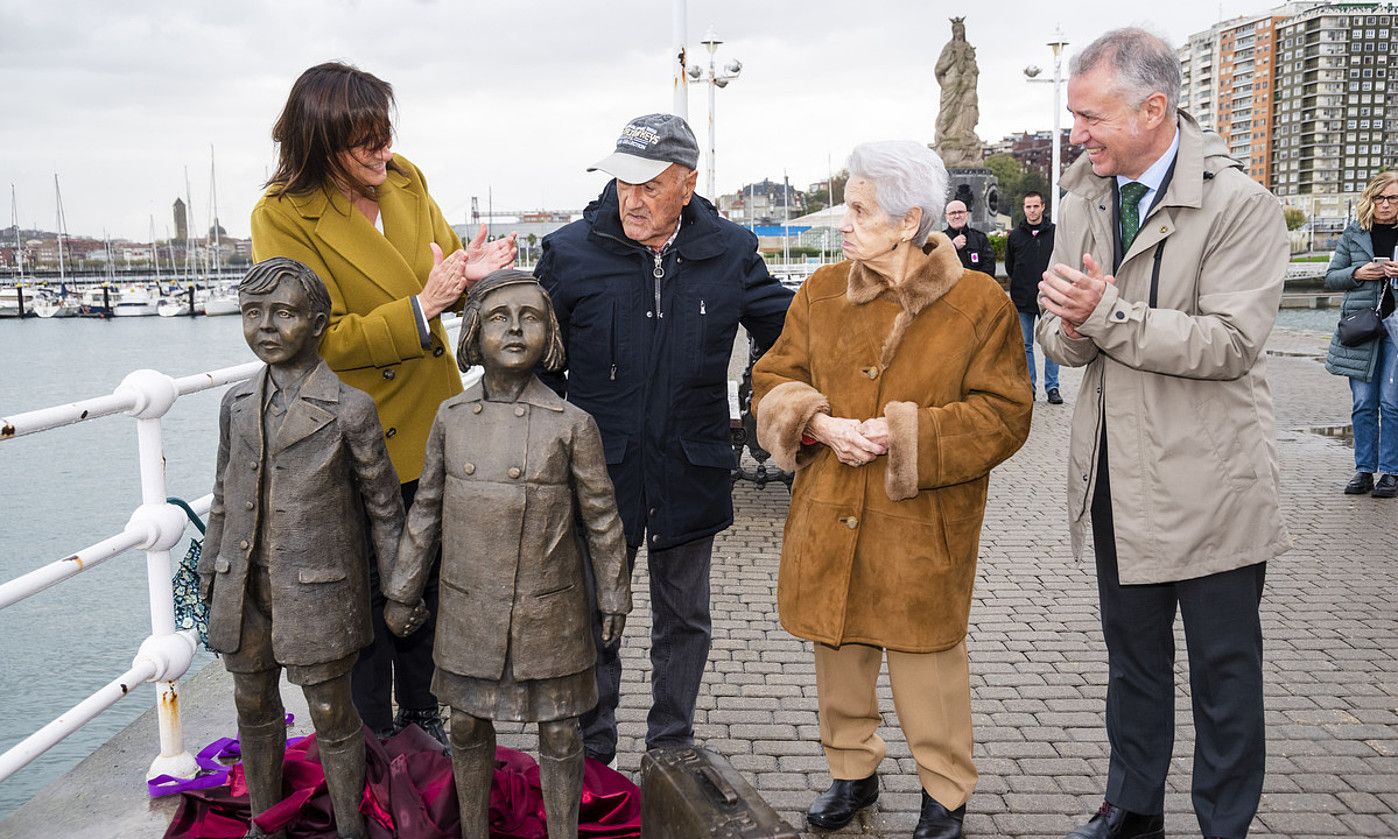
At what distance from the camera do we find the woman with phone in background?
26.7ft

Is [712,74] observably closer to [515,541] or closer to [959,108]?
[959,108]

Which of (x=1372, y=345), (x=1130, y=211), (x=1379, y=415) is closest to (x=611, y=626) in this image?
(x=1130, y=211)

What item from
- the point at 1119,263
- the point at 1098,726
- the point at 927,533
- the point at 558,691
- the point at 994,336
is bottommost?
the point at 1098,726

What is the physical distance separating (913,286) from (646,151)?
3.10ft

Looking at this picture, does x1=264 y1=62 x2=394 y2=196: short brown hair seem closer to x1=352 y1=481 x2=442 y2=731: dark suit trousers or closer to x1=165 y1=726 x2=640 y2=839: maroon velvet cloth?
x1=352 y1=481 x2=442 y2=731: dark suit trousers

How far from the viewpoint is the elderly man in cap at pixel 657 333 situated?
12.3ft

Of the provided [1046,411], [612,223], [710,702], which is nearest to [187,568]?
[612,223]

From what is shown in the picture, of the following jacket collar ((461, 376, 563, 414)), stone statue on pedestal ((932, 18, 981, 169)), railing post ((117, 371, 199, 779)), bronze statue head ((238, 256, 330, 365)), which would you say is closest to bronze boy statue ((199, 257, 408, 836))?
bronze statue head ((238, 256, 330, 365))

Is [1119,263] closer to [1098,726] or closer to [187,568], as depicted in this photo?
[1098,726]

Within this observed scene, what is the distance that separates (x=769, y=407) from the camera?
352cm

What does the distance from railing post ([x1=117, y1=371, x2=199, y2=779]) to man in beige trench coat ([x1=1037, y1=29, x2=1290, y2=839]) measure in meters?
2.92

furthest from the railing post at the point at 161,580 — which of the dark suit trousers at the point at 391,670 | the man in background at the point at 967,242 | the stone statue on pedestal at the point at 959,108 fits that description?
the stone statue on pedestal at the point at 959,108

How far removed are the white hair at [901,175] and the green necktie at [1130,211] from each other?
0.54 meters

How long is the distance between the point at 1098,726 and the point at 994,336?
6.68ft
